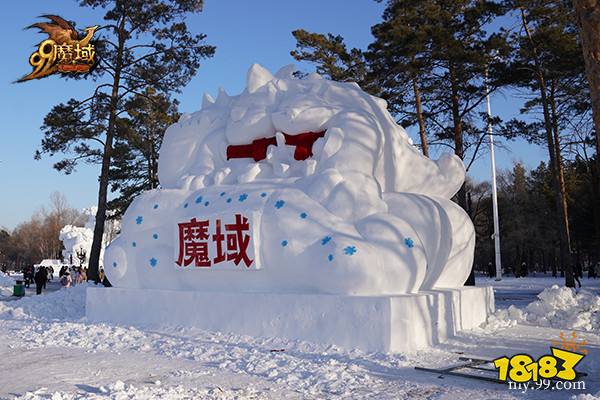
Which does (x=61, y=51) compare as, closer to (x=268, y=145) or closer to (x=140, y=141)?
(x=140, y=141)

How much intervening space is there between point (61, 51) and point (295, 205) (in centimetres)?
1371

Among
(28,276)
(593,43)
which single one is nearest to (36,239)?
(28,276)

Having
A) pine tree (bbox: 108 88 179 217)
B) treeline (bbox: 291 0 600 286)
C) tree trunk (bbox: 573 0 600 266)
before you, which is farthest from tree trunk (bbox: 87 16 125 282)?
tree trunk (bbox: 573 0 600 266)

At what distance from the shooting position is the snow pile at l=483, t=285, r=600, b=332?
8734 mm

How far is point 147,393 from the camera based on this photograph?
15.9 ft

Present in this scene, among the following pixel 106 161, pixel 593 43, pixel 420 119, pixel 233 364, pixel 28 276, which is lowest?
pixel 233 364

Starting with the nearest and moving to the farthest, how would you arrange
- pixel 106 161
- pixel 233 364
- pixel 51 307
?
pixel 233 364 < pixel 51 307 < pixel 106 161

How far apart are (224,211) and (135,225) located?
2.06m

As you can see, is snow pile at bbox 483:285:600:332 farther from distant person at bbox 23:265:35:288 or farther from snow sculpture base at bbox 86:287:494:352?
distant person at bbox 23:265:35:288

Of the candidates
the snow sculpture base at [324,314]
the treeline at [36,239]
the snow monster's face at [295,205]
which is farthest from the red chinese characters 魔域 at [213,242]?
the treeline at [36,239]

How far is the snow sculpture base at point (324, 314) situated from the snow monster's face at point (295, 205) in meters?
0.26

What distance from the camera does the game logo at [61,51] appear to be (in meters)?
17.3

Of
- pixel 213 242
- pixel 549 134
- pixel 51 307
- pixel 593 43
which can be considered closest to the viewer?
pixel 593 43

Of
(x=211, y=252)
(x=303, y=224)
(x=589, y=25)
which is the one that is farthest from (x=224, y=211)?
(x=589, y=25)
